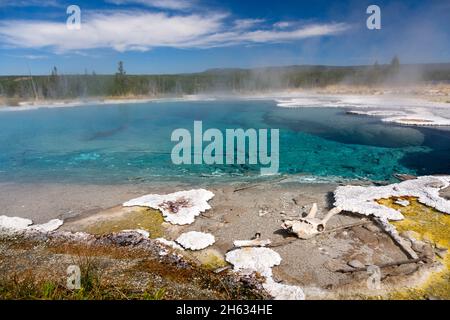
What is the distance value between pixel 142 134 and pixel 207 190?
15.4 m

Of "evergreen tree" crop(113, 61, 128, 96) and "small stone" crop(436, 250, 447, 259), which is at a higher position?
"evergreen tree" crop(113, 61, 128, 96)

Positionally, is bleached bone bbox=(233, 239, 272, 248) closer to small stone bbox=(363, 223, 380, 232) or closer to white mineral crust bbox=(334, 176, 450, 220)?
small stone bbox=(363, 223, 380, 232)

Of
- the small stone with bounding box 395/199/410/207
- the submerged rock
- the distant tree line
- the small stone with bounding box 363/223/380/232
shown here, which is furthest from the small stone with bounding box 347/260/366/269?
the distant tree line

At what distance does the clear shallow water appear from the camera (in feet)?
45.0

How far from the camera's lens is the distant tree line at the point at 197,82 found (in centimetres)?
6750

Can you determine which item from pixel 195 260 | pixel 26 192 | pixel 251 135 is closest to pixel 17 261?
pixel 195 260

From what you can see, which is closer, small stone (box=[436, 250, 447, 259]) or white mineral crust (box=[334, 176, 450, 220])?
small stone (box=[436, 250, 447, 259])

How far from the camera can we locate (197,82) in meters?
87.4

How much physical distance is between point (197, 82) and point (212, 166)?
3020 inches

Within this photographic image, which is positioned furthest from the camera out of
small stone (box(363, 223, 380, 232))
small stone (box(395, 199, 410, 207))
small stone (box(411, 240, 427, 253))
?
small stone (box(395, 199, 410, 207))

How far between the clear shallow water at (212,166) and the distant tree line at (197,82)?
1703 inches

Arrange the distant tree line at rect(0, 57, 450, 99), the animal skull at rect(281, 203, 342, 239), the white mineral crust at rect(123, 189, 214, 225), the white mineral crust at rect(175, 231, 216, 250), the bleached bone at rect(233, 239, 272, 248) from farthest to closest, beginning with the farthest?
the distant tree line at rect(0, 57, 450, 99) < the white mineral crust at rect(123, 189, 214, 225) < the animal skull at rect(281, 203, 342, 239) < the white mineral crust at rect(175, 231, 216, 250) < the bleached bone at rect(233, 239, 272, 248)

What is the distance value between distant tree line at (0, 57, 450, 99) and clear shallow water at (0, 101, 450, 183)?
4326 centimetres

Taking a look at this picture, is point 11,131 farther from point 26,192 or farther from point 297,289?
point 297,289
